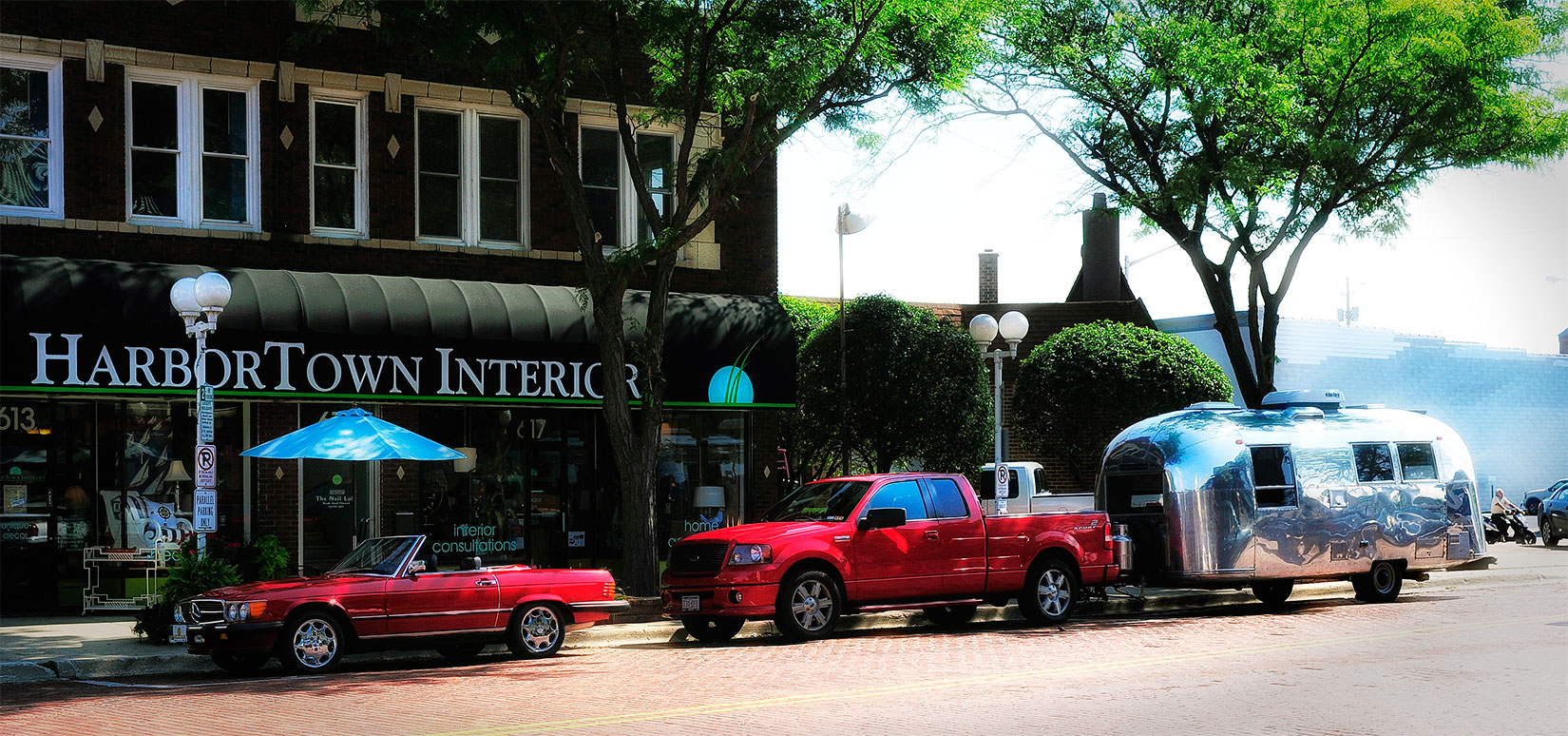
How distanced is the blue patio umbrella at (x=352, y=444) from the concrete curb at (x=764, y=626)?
2.40 m

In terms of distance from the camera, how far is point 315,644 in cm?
1312

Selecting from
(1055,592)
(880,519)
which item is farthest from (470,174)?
(1055,592)

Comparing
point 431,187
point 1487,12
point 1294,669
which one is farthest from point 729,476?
point 1487,12

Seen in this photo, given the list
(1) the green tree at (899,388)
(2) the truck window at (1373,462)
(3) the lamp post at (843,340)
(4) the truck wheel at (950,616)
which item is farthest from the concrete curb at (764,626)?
(1) the green tree at (899,388)

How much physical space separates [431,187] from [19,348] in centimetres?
605

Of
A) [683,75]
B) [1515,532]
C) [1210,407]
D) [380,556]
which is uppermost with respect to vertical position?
[683,75]

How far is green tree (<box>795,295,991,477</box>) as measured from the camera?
2781cm

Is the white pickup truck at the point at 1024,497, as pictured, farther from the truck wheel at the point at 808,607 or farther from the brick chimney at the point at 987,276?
the brick chimney at the point at 987,276

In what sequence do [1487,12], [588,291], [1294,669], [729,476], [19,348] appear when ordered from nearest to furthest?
[1294,669] → [19,348] → [588,291] → [1487,12] → [729,476]

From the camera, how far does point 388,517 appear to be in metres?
20.0

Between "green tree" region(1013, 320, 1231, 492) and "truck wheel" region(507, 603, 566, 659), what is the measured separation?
Answer: 18279mm

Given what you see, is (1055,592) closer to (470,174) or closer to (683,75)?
(683,75)

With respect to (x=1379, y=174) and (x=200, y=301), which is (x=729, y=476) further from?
(x=1379, y=174)

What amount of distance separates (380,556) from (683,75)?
702cm
